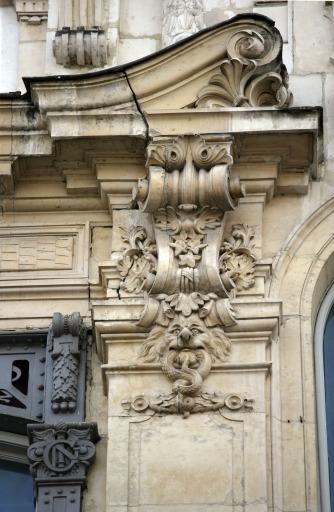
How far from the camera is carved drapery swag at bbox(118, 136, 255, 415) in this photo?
1084 cm

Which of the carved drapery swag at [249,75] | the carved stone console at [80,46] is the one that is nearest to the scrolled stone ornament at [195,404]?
the carved drapery swag at [249,75]

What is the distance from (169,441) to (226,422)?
0.33 m

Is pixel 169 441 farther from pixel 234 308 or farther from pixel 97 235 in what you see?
pixel 97 235

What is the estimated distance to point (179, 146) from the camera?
37.3 feet

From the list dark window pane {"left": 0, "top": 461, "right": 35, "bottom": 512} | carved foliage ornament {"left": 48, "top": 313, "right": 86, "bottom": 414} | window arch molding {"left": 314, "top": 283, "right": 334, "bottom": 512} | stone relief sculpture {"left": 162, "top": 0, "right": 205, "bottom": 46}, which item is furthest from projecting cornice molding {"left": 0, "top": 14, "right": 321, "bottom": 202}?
dark window pane {"left": 0, "top": 461, "right": 35, "bottom": 512}

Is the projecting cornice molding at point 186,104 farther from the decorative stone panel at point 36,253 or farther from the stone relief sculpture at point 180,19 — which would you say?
the stone relief sculpture at point 180,19

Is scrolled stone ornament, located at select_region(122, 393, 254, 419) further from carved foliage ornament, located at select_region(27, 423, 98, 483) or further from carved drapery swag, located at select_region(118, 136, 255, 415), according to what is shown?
carved foliage ornament, located at select_region(27, 423, 98, 483)

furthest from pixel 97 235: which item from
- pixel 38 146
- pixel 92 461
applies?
pixel 92 461

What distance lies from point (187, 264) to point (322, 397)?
3.54 ft

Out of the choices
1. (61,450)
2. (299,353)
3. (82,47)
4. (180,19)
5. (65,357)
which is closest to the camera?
(61,450)

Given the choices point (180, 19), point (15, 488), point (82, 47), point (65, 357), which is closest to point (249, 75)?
point (180, 19)

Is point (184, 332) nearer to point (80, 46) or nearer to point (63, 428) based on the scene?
point (63, 428)

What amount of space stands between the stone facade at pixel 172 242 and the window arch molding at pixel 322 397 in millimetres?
73

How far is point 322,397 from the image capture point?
1116 cm
